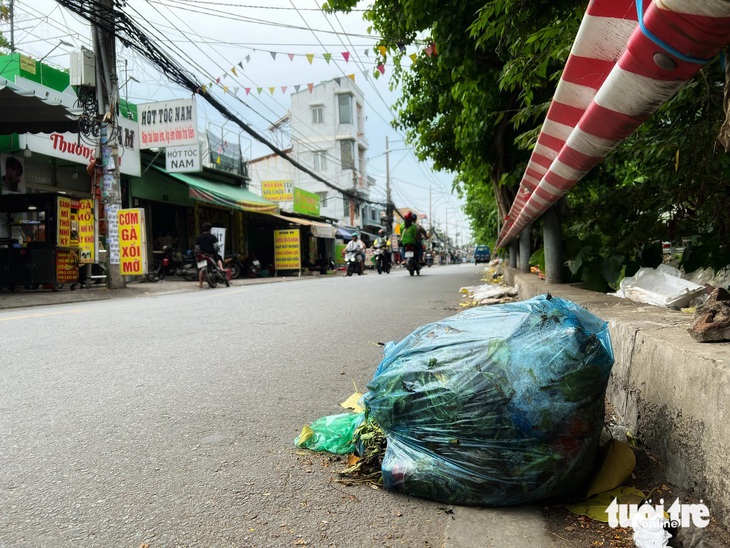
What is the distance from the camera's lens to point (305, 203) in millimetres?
24719

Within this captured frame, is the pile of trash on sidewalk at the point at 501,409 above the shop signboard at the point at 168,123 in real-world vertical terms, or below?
below

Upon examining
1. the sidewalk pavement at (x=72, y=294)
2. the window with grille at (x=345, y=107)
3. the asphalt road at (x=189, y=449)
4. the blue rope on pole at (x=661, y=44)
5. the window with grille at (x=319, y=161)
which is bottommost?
the asphalt road at (x=189, y=449)

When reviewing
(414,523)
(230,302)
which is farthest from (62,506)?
(230,302)

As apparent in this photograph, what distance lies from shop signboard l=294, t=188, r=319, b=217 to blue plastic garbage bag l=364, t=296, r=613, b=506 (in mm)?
21879

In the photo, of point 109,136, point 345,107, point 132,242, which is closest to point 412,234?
point 132,242

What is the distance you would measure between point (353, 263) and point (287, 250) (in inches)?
95.6

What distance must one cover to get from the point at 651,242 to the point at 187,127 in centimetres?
1195

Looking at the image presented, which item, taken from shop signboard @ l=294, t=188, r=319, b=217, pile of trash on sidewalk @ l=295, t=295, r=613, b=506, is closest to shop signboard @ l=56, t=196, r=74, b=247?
pile of trash on sidewalk @ l=295, t=295, r=613, b=506

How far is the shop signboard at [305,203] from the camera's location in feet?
76.7

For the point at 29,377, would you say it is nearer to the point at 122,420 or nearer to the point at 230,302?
the point at 122,420

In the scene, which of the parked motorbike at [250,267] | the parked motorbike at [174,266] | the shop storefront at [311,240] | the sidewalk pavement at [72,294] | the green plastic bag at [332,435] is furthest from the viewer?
the shop storefront at [311,240]

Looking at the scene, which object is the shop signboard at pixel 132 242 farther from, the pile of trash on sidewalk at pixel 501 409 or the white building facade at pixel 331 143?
the white building facade at pixel 331 143

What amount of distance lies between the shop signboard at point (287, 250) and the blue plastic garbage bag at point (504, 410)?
57.8 ft

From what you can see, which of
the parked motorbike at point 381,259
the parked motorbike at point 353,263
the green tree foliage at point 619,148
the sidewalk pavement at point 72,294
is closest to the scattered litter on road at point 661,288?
the green tree foliage at point 619,148
